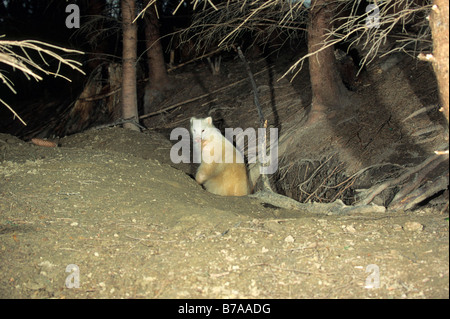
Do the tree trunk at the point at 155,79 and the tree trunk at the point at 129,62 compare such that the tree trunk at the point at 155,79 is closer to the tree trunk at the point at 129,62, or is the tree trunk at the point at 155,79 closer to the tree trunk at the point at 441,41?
the tree trunk at the point at 129,62

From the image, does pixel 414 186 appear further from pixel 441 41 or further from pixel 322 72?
pixel 322 72

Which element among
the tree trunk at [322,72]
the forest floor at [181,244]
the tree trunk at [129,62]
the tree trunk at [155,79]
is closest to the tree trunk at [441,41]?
the forest floor at [181,244]

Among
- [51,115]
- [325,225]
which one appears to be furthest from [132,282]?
[51,115]

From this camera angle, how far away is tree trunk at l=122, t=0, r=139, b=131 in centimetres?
910

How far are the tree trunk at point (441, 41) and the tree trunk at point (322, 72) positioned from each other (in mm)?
4073

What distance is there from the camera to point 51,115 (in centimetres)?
1459

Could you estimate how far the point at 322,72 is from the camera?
7.68 meters

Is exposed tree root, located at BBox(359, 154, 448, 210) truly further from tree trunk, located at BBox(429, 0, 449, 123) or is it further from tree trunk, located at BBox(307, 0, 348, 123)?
tree trunk, located at BBox(307, 0, 348, 123)

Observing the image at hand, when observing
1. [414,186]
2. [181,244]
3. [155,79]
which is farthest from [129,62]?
[414,186]

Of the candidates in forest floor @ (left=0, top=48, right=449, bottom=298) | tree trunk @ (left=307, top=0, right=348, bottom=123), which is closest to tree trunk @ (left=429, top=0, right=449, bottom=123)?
forest floor @ (left=0, top=48, right=449, bottom=298)

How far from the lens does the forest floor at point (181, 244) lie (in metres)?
3.32

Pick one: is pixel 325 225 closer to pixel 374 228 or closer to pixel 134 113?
pixel 374 228

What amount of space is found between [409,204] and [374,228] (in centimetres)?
108

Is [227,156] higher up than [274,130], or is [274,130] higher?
[274,130]
